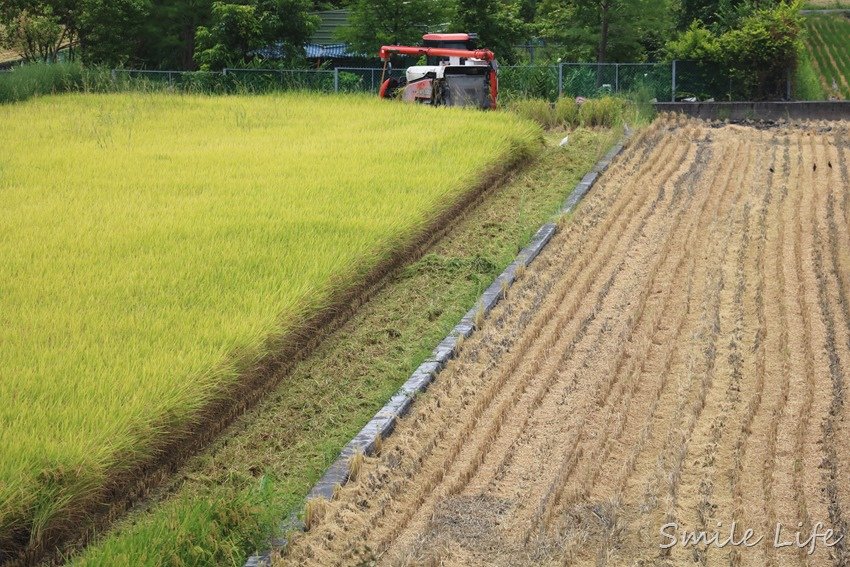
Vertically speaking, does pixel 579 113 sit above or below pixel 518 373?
above

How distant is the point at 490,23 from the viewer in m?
25.3

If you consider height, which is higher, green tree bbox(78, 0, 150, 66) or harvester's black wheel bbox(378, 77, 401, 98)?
green tree bbox(78, 0, 150, 66)

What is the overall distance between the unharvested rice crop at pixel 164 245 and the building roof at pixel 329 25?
587 inches

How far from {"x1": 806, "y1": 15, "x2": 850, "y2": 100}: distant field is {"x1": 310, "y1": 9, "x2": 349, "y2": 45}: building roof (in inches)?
529

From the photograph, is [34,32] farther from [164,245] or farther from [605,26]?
[164,245]

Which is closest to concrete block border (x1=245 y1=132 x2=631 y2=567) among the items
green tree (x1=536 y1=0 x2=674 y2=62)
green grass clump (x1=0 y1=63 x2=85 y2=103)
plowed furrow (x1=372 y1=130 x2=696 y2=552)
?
plowed furrow (x1=372 y1=130 x2=696 y2=552)

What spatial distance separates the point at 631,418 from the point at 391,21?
20.8m

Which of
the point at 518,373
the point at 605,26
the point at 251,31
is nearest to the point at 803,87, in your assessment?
the point at 605,26

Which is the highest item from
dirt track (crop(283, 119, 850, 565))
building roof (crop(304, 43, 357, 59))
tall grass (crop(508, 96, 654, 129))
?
building roof (crop(304, 43, 357, 59))

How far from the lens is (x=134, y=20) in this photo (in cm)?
2742

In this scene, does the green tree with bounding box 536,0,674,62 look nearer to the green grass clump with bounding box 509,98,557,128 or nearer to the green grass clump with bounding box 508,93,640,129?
the green grass clump with bounding box 508,93,640,129

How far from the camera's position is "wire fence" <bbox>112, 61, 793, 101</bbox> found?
21.3 m

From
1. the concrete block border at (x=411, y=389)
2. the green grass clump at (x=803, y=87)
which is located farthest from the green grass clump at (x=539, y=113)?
the green grass clump at (x=803, y=87)

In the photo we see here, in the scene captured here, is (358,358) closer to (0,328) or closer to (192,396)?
(192,396)
